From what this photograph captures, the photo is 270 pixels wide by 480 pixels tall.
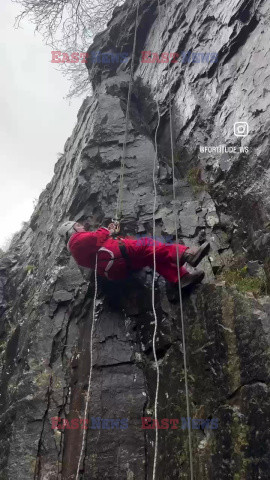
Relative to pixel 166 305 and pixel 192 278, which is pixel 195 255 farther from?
pixel 166 305

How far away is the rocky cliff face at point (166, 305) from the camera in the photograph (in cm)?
385

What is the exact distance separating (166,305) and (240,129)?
2756 mm

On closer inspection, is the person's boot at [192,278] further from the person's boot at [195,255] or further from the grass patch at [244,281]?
the grass patch at [244,281]

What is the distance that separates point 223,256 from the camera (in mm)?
5066

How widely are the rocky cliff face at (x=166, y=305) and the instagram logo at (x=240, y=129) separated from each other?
0.09m

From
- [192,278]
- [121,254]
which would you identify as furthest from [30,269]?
[192,278]

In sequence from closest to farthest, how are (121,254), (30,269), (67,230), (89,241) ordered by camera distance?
(121,254) → (89,241) → (67,230) → (30,269)

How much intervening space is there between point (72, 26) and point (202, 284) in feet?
31.2

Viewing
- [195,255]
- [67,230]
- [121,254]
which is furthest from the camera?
[67,230]

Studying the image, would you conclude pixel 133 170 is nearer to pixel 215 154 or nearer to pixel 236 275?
pixel 215 154

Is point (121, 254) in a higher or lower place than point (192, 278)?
higher

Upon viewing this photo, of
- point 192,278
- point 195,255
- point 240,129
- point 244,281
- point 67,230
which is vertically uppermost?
point 240,129

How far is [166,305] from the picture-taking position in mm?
5094

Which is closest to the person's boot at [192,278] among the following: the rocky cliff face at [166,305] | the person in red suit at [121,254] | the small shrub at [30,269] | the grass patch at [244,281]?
the person in red suit at [121,254]
